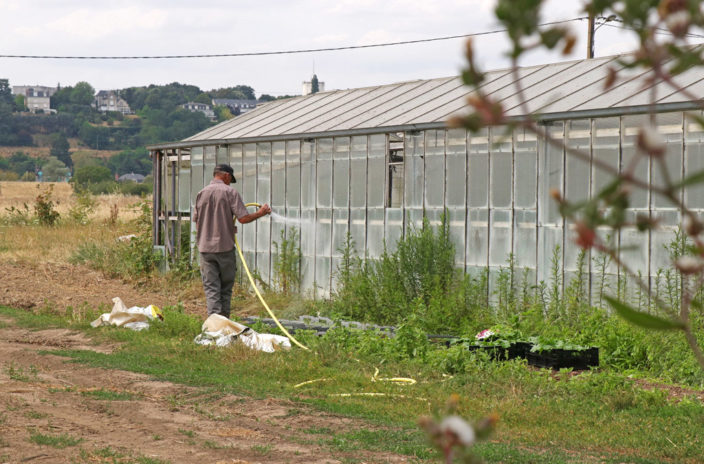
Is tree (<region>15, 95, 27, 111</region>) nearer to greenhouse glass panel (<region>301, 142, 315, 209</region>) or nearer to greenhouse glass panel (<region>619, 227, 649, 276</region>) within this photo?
greenhouse glass panel (<region>301, 142, 315, 209</region>)

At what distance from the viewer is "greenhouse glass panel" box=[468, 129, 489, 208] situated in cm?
1196

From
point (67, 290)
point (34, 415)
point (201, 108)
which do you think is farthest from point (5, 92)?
point (34, 415)

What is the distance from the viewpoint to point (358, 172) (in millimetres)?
13859

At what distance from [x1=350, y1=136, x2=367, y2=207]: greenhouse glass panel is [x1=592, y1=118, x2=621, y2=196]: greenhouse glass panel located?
13.1ft

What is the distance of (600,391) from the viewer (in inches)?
294

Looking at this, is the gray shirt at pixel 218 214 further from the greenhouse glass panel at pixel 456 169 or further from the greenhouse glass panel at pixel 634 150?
the greenhouse glass panel at pixel 634 150

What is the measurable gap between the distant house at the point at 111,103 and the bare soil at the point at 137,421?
4193 inches

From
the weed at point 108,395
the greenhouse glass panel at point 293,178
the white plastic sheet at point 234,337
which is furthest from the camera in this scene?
the greenhouse glass panel at point 293,178

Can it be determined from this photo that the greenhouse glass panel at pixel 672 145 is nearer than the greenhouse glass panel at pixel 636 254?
Yes

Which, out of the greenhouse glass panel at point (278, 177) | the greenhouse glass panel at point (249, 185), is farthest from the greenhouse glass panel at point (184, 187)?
the greenhouse glass panel at point (278, 177)

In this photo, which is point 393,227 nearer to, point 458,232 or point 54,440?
point 458,232

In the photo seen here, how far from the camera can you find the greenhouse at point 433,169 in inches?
411

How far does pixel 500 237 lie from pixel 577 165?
148 centimetres

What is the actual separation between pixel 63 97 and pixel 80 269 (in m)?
105
